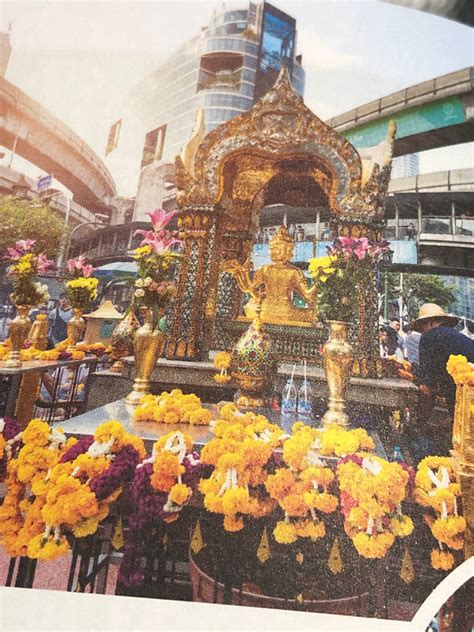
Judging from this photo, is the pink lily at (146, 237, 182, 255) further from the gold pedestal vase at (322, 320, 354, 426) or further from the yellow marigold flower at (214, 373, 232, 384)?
the gold pedestal vase at (322, 320, 354, 426)

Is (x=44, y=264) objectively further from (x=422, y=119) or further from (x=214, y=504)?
(x=422, y=119)

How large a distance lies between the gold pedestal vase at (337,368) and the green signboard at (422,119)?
2.87 metres

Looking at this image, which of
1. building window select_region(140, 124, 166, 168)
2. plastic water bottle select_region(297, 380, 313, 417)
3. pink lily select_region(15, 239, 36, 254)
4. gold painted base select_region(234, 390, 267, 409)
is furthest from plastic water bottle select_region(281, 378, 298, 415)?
building window select_region(140, 124, 166, 168)

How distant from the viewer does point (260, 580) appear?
5.38 feet

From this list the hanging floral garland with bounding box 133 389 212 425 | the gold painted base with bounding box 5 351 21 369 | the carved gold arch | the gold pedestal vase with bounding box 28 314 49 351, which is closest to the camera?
the hanging floral garland with bounding box 133 389 212 425

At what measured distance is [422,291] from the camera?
275 cm

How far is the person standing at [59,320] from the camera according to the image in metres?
3.09

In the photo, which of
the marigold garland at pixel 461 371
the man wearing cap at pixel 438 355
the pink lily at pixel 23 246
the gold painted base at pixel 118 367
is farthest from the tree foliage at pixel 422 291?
the pink lily at pixel 23 246

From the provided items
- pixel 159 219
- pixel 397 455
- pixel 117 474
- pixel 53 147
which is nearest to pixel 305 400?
pixel 397 455

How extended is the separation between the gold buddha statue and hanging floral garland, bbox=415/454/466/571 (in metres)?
1.91

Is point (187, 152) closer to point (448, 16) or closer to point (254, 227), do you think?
point (254, 227)

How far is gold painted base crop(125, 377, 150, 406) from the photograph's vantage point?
254 centimetres

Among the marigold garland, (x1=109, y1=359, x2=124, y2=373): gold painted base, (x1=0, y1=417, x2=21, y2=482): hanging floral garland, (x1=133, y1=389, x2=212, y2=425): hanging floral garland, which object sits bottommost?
(x1=0, y1=417, x2=21, y2=482): hanging floral garland

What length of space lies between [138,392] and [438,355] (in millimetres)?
2312
